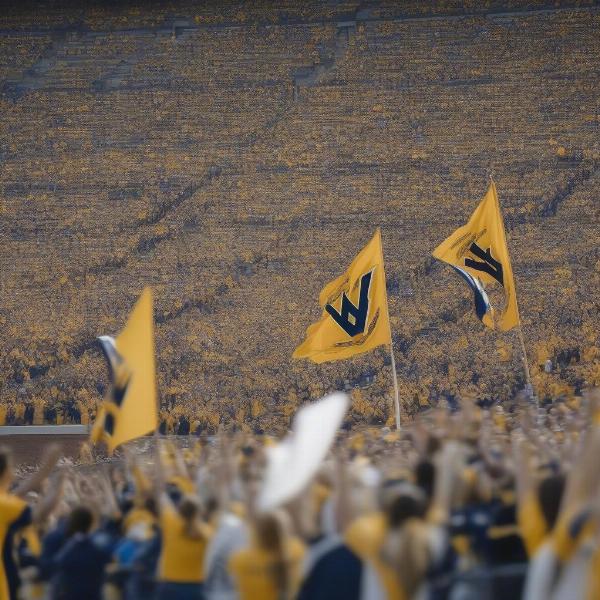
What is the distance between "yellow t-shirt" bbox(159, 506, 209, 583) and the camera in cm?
530

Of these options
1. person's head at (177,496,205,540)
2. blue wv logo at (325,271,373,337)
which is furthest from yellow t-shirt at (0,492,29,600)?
blue wv logo at (325,271,373,337)

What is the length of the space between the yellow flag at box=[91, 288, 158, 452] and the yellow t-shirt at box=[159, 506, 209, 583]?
224 cm

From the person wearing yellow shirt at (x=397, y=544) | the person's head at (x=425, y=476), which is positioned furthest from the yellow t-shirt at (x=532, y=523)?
the person's head at (x=425, y=476)

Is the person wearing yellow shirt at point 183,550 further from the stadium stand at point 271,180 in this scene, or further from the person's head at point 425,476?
the stadium stand at point 271,180

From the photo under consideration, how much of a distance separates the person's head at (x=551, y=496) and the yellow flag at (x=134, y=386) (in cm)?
362

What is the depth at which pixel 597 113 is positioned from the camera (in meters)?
25.5

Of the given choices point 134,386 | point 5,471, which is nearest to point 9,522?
point 5,471

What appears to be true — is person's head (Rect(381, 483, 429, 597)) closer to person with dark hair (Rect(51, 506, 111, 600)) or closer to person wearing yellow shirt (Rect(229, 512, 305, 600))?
person wearing yellow shirt (Rect(229, 512, 305, 600))

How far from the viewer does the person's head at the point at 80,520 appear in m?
5.73

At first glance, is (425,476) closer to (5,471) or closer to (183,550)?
(183,550)

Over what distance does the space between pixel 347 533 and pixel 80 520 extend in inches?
68.6

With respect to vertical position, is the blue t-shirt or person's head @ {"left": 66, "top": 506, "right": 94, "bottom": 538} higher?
person's head @ {"left": 66, "top": 506, "right": 94, "bottom": 538}

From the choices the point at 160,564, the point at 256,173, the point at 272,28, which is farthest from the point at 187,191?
the point at 160,564

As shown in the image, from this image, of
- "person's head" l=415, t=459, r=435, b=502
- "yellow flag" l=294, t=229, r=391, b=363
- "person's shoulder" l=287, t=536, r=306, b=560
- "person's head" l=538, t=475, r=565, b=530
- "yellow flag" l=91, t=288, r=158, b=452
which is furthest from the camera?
"yellow flag" l=294, t=229, r=391, b=363
